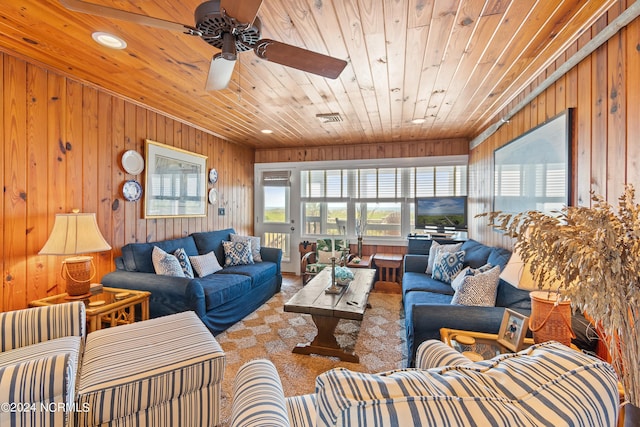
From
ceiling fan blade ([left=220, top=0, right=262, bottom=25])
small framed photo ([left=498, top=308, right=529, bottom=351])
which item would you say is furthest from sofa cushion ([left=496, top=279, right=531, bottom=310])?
ceiling fan blade ([left=220, top=0, right=262, bottom=25])

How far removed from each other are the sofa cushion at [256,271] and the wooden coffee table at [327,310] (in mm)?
918

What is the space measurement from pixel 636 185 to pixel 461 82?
153 centimetres

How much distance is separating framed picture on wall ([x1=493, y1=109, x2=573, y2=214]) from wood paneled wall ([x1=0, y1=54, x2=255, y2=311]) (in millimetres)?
3745

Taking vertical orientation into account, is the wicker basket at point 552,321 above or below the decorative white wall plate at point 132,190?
below

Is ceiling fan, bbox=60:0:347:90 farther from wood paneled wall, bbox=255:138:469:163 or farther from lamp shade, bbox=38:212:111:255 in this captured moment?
wood paneled wall, bbox=255:138:469:163

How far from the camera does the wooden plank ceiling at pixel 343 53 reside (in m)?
1.53

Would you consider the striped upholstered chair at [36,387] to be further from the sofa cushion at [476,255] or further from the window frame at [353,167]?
the window frame at [353,167]

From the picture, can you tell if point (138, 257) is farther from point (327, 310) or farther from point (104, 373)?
point (327, 310)

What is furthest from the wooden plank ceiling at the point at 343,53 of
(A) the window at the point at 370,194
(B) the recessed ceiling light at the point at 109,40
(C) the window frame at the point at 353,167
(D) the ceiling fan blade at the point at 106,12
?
(A) the window at the point at 370,194

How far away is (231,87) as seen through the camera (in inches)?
101

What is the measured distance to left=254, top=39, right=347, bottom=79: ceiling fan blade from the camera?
4.72 feet

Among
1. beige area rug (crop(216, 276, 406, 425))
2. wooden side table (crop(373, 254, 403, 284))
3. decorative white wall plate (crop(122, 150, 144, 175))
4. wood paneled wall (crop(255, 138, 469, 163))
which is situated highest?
wood paneled wall (crop(255, 138, 469, 163))

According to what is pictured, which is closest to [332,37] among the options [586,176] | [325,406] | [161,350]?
[586,176]

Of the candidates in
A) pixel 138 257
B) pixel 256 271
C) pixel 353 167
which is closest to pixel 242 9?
pixel 138 257
